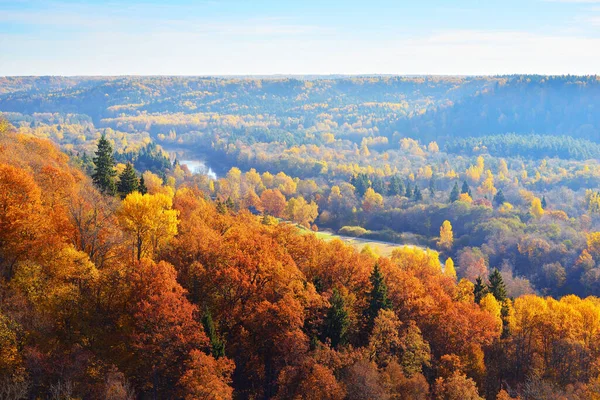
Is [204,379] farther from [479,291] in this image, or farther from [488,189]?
[488,189]

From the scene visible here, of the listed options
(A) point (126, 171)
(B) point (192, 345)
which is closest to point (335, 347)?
(B) point (192, 345)

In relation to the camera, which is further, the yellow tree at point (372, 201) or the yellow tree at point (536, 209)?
the yellow tree at point (372, 201)

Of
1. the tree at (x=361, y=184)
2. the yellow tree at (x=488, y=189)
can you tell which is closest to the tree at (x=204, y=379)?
the tree at (x=361, y=184)

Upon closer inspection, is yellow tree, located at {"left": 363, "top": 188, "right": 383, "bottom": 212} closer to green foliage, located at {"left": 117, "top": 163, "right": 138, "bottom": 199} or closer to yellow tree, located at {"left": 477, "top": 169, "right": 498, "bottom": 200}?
yellow tree, located at {"left": 477, "top": 169, "right": 498, "bottom": 200}

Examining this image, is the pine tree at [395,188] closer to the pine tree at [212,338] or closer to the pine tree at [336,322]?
the pine tree at [336,322]

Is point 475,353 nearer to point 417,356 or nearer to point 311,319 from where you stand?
point 417,356
